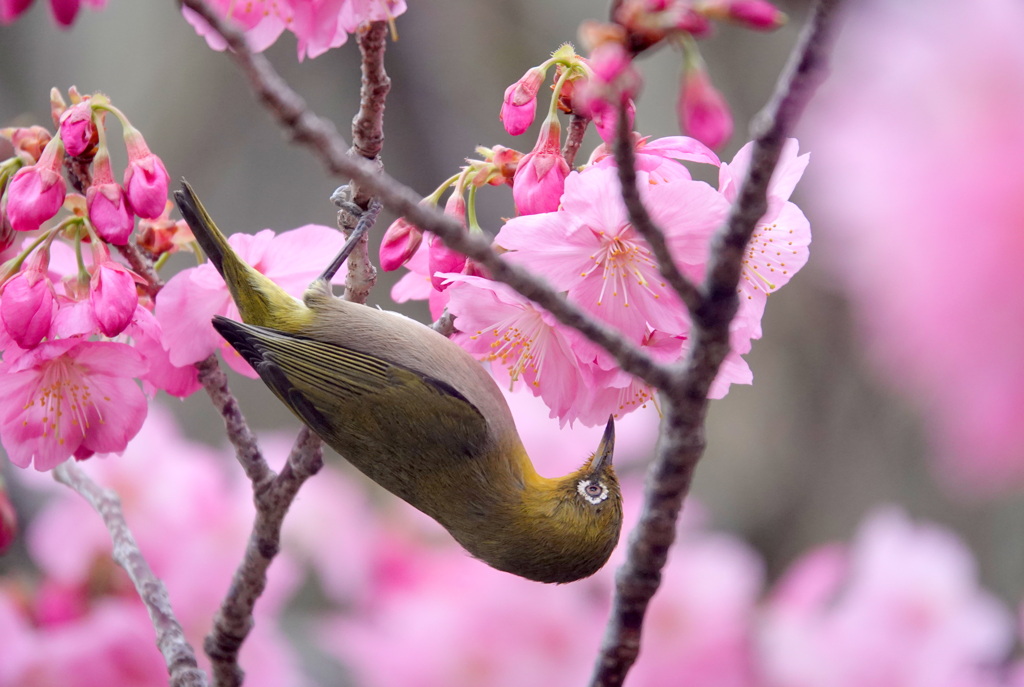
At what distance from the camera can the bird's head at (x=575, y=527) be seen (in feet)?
3.28

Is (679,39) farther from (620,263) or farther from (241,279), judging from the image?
(241,279)

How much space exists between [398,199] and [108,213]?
33 cm

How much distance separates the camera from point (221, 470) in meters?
1.76

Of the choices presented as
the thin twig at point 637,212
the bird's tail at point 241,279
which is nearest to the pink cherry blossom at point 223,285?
the bird's tail at point 241,279

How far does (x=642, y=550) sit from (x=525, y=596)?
29.5 inches

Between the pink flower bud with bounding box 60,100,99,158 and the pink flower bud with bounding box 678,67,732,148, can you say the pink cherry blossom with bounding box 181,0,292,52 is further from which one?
the pink flower bud with bounding box 678,67,732,148

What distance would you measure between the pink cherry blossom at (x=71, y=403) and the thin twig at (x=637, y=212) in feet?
1.64

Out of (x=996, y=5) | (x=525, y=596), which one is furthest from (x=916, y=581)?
(x=996, y=5)

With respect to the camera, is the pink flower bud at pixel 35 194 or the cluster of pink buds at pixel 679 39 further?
Answer: the pink flower bud at pixel 35 194

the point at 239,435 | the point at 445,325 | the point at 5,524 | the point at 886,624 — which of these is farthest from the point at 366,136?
the point at 886,624

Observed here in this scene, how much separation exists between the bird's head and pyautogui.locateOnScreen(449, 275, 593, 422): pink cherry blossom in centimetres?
20

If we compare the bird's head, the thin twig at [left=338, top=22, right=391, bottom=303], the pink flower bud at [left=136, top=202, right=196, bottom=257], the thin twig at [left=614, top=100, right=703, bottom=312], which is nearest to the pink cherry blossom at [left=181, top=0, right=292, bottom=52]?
the thin twig at [left=338, top=22, right=391, bottom=303]

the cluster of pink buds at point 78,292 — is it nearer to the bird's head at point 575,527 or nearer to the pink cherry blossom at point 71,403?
the pink cherry blossom at point 71,403

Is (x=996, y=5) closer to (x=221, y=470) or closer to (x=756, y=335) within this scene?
(x=756, y=335)
